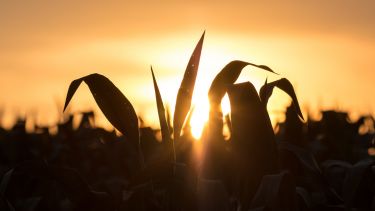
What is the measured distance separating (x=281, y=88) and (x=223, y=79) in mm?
231

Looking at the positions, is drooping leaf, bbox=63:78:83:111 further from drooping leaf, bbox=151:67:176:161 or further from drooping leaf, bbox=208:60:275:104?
drooping leaf, bbox=208:60:275:104

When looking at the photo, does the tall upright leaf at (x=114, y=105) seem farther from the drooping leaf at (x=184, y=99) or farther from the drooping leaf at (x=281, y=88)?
the drooping leaf at (x=281, y=88)

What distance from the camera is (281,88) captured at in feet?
8.95

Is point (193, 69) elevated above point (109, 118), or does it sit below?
above

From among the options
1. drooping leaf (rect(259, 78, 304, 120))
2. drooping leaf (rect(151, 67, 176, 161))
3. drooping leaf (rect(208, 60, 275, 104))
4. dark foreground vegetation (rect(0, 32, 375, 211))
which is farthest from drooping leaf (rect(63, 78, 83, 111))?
drooping leaf (rect(259, 78, 304, 120))

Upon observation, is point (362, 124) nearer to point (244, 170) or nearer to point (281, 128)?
point (281, 128)

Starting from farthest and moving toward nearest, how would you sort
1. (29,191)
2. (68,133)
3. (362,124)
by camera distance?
(362,124) < (68,133) < (29,191)

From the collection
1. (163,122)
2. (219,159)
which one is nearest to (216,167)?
(219,159)

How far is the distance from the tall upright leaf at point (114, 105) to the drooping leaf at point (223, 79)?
1.02 feet

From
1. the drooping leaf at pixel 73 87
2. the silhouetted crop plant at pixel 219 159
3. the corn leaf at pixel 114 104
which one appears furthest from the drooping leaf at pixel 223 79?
the drooping leaf at pixel 73 87

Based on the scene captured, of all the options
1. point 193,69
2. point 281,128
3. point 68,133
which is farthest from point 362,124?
point 193,69

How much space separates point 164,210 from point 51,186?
47.7 inches

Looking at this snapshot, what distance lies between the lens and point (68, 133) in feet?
18.2

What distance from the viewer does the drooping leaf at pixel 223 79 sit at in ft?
8.80
